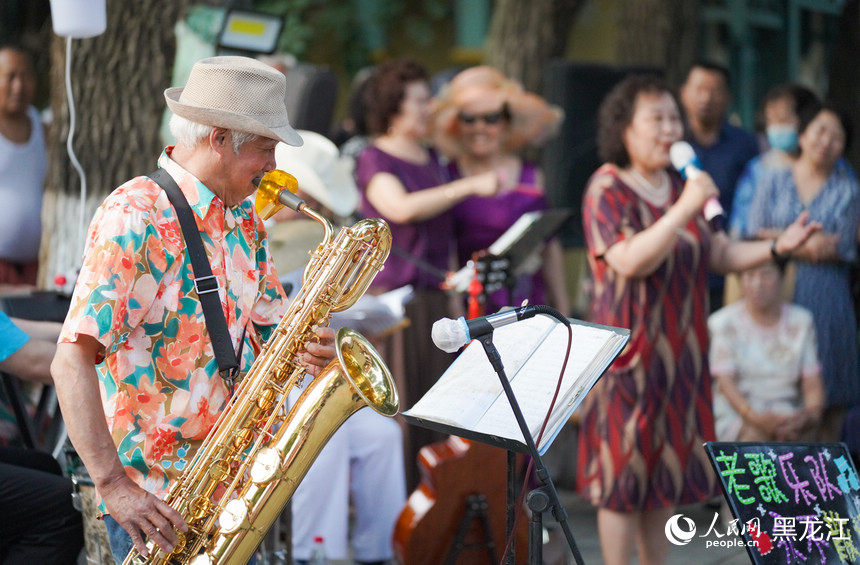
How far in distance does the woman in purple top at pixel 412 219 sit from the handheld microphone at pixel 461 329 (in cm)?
278

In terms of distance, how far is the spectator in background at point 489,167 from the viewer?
561cm

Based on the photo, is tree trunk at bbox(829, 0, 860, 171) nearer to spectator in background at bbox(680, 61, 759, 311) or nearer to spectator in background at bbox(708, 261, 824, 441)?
spectator in background at bbox(680, 61, 759, 311)

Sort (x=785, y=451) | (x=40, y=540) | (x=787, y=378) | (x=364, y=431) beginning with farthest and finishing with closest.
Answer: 1. (x=787, y=378)
2. (x=364, y=431)
3. (x=40, y=540)
4. (x=785, y=451)

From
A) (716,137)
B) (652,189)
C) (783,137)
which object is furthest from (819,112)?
(652,189)

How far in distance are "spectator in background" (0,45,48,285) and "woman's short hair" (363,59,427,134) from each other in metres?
1.72

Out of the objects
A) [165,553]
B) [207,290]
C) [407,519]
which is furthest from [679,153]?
[165,553]

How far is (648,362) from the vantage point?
13.4 ft

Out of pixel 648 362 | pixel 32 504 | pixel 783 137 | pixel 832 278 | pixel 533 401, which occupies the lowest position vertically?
pixel 32 504

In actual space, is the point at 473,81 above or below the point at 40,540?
above

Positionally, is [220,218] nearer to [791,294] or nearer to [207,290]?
[207,290]

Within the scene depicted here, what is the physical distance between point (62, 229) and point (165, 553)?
104 inches

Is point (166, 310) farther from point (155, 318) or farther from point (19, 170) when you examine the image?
point (19, 170)

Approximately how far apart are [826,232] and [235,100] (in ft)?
13.5

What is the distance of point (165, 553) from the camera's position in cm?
264
